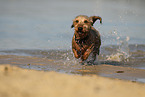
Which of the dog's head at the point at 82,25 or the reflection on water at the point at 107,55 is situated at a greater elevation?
the dog's head at the point at 82,25

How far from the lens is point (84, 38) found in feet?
26.7

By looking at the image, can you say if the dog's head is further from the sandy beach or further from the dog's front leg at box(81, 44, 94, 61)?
the sandy beach

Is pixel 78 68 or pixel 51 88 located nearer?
pixel 51 88

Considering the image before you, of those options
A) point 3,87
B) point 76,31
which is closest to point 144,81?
point 76,31

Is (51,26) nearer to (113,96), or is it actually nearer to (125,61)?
(125,61)

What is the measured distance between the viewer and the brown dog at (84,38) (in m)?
7.75

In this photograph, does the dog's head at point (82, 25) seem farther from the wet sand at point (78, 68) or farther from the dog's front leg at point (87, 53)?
the wet sand at point (78, 68)

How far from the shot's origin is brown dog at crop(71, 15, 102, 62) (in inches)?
305

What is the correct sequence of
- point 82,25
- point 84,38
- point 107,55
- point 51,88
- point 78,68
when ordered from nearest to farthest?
point 51,88 < point 82,25 < point 78,68 < point 84,38 < point 107,55

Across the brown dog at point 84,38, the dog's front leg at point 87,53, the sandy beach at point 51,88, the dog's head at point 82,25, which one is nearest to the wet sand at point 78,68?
the dog's front leg at point 87,53

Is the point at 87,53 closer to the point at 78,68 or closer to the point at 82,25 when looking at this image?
the point at 78,68

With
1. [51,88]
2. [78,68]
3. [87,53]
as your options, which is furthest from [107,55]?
[51,88]

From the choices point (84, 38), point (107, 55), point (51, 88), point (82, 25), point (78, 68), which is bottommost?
point (107, 55)

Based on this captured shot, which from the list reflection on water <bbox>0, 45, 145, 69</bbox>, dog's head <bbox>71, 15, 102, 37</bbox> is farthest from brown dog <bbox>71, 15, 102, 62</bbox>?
reflection on water <bbox>0, 45, 145, 69</bbox>
